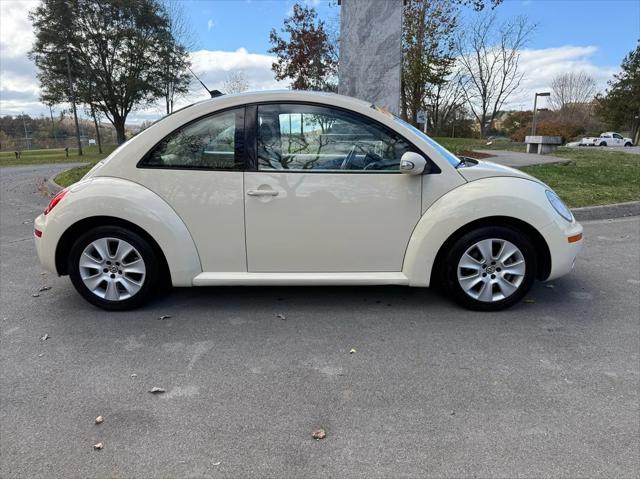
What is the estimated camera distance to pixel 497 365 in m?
2.91

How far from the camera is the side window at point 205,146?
3.54 m

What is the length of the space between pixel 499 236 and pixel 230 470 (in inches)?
102

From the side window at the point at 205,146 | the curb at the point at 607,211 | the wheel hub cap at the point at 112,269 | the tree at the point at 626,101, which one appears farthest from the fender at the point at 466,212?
the tree at the point at 626,101

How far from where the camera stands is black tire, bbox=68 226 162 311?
3.60 meters

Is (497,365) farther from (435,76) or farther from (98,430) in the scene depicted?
(435,76)

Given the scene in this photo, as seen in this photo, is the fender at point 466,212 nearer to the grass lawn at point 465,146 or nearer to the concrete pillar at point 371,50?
the concrete pillar at point 371,50

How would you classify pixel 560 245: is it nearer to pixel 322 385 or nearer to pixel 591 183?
pixel 322 385

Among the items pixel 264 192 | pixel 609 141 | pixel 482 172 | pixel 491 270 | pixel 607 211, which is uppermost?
pixel 609 141

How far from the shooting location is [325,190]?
11.4 feet

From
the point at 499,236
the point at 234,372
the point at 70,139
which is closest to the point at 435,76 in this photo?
the point at 499,236

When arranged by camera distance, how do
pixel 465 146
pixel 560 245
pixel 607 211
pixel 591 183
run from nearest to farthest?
pixel 560 245, pixel 607 211, pixel 591 183, pixel 465 146

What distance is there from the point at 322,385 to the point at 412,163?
172 cm

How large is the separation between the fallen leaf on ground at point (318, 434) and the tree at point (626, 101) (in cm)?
6203

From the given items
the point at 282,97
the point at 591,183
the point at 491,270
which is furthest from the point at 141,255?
the point at 591,183
